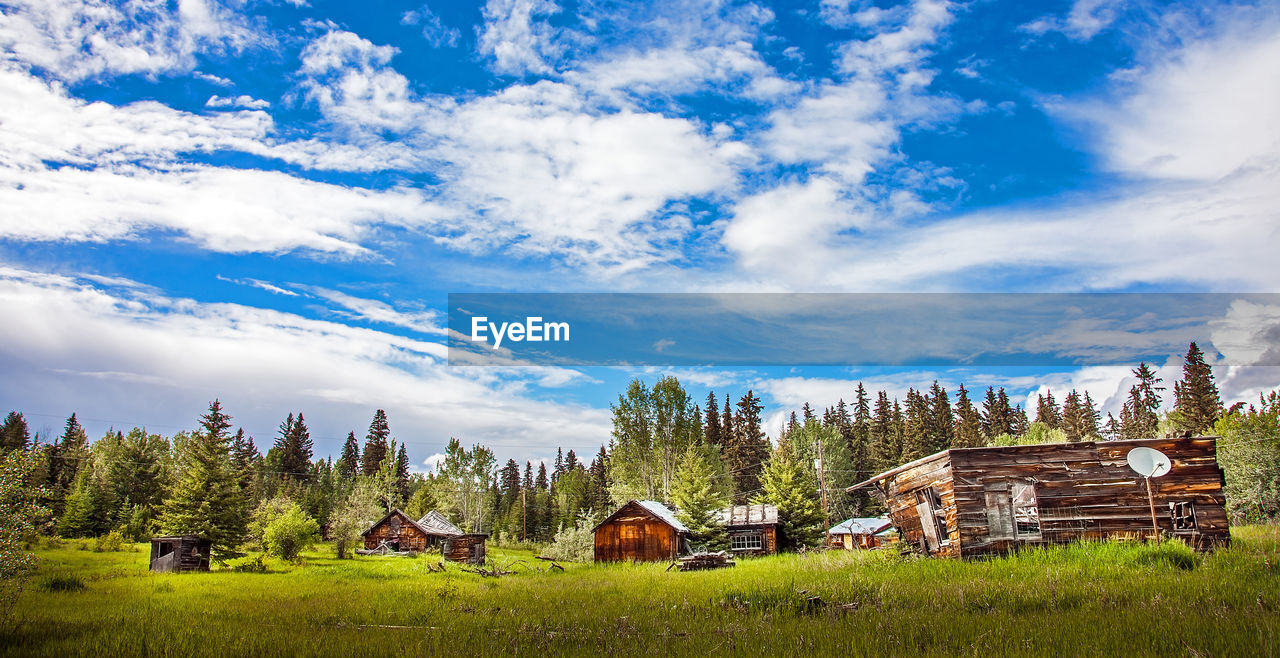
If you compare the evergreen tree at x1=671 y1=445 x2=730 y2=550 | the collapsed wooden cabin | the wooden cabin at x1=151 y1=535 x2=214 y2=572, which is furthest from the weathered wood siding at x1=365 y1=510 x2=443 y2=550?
the wooden cabin at x1=151 y1=535 x2=214 y2=572

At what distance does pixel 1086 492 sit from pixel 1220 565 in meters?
7.32

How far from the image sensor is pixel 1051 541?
65.5 ft

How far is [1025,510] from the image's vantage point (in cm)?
2067

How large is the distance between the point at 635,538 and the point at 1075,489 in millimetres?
30185

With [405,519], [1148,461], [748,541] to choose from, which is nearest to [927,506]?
[1148,461]

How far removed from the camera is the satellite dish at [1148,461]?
730 inches

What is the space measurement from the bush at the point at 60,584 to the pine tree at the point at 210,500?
69.7ft

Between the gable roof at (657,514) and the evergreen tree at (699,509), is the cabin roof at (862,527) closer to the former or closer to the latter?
the evergreen tree at (699,509)

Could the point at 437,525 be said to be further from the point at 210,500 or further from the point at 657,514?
the point at 657,514

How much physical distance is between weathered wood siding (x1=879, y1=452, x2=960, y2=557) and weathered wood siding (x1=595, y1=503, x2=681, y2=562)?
72.2ft

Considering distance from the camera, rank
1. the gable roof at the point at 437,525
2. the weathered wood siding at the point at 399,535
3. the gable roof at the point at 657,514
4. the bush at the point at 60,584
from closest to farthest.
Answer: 1. the bush at the point at 60,584
2. the gable roof at the point at 657,514
3. the gable roof at the point at 437,525
4. the weathered wood siding at the point at 399,535

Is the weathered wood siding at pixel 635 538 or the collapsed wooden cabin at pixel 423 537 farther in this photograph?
the collapsed wooden cabin at pixel 423 537

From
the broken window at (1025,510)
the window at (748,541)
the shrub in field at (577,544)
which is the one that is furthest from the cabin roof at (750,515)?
the broken window at (1025,510)

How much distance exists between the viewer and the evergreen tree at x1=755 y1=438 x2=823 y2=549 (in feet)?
160
